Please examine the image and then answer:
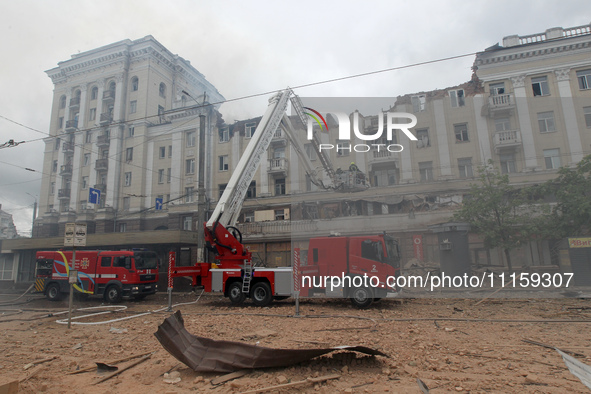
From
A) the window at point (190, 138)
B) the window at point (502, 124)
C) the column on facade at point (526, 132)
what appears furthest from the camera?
the window at point (190, 138)

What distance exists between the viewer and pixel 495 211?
47.2 ft

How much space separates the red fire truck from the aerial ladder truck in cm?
407

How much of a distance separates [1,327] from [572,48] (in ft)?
83.6

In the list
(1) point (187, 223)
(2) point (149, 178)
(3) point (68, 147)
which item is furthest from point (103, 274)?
(3) point (68, 147)

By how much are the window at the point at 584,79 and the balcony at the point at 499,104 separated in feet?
11.5

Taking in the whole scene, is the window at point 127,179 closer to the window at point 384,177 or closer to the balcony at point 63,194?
the balcony at point 63,194

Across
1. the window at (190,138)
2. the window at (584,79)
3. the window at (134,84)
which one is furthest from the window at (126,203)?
the window at (584,79)

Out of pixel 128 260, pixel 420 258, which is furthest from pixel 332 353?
pixel 128 260

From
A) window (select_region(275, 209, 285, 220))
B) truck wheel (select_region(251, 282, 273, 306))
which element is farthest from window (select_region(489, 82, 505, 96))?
window (select_region(275, 209, 285, 220))

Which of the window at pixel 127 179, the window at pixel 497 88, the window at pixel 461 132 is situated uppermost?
the window at pixel 127 179

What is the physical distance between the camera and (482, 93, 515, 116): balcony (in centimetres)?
1375

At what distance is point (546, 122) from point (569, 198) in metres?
3.31

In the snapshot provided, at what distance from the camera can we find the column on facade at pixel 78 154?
36.2 meters

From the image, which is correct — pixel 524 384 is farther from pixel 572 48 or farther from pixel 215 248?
pixel 572 48
